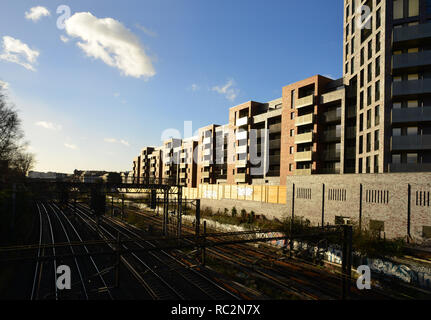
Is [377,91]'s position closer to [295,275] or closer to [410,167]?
[410,167]

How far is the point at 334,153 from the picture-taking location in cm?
3350

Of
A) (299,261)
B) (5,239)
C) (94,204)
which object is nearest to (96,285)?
(94,204)

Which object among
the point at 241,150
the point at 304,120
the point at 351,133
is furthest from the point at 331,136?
the point at 241,150

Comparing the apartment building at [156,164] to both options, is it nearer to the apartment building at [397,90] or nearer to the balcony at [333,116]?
the balcony at [333,116]

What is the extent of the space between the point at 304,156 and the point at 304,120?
5203 millimetres

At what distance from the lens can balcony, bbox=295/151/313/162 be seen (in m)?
34.4

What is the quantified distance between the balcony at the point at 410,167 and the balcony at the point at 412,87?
7083 millimetres

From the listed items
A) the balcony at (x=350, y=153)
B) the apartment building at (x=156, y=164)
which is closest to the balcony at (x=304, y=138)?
the balcony at (x=350, y=153)

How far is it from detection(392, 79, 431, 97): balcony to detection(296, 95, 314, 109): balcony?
35.4 ft

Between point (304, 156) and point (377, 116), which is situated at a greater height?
point (377, 116)

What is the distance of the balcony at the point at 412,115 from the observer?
78.7 feet

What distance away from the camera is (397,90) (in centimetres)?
2512

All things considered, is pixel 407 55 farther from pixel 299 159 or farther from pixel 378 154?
pixel 299 159

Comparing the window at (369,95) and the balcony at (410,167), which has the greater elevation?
the window at (369,95)
